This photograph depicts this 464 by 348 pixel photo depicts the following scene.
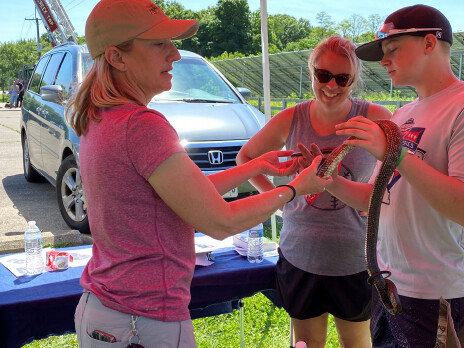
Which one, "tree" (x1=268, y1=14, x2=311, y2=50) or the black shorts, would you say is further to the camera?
"tree" (x1=268, y1=14, x2=311, y2=50)

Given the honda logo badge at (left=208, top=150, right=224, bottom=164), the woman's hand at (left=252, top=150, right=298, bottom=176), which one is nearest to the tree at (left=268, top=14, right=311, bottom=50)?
the honda logo badge at (left=208, top=150, right=224, bottom=164)

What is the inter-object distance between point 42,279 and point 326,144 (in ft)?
5.04

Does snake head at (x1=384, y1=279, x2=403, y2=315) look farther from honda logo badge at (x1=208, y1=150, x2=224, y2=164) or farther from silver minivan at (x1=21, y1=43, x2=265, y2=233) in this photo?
honda logo badge at (x1=208, y1=150, x2=224, y2=164)

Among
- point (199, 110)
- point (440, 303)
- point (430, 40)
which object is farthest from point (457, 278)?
point (199, 110)

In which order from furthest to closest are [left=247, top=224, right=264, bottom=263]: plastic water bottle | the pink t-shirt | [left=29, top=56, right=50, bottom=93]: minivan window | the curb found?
[left=29, top=56, right=50, bottom=93]: minivan window < the curb < [left=247, top=224, right=264, bottom=263]: plastic water bottle < the pink t-shirt

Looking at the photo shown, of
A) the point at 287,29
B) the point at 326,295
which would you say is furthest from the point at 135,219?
the point at 287,29

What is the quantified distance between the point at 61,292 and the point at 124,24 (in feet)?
4.68

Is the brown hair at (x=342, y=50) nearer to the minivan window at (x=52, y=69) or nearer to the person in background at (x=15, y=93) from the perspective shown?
the minivan window at (x=52, y=69)

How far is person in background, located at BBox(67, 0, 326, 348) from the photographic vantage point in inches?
56.7

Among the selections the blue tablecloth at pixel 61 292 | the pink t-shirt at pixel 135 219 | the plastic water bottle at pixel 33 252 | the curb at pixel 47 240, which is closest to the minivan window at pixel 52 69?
the curb at pixel 47 240

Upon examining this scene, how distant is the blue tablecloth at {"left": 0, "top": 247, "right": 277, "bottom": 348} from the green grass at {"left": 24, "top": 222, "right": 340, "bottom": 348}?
42.1 inches

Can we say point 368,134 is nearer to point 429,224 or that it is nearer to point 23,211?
point 429,224

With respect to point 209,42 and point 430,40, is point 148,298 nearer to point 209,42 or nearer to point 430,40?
point 430,40

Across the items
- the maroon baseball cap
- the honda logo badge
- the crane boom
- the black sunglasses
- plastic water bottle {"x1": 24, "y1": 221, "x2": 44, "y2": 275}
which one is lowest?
the honda logo badge
